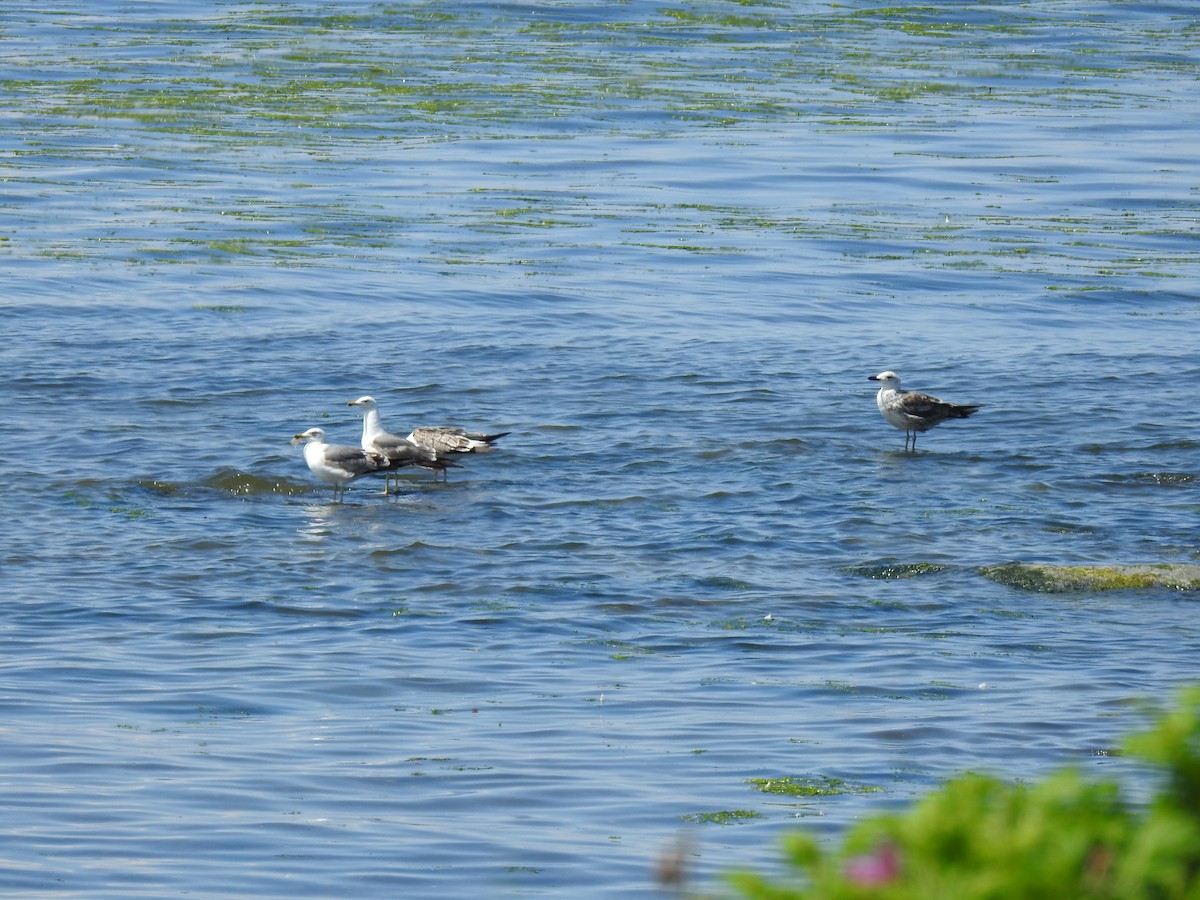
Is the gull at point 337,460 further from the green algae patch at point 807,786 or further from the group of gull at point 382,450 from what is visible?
the green algae patch at point 807,786

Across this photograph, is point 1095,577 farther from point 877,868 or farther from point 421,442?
point 877,868

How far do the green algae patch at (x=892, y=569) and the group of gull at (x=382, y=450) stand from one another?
437 centimetres

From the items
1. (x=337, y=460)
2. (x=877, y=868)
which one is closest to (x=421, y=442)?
(x=337, y=460)

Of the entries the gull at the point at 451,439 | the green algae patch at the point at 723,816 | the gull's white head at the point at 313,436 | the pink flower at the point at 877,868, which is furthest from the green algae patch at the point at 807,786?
the gull at the point at 451,439

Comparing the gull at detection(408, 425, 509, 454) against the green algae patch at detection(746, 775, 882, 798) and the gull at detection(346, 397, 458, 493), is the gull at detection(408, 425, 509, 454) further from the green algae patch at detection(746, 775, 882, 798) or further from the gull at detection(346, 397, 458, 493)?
the green algae patch at detection(746, 775, 882, 798)

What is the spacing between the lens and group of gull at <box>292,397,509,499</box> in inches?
566

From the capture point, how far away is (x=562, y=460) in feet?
49.9

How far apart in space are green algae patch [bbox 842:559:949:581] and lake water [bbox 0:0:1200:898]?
179 mm

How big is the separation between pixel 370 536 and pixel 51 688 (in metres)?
4.22

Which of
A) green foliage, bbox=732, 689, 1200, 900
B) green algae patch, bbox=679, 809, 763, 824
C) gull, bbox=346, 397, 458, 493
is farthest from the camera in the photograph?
gull, bbox=346, 397, 458, 493

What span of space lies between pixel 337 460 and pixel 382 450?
75 centimetres

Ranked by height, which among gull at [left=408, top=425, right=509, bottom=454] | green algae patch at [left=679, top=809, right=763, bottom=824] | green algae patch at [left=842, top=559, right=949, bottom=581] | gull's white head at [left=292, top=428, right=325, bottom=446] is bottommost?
green algae patch at [left=842, top=559, right=949, bottom=581]

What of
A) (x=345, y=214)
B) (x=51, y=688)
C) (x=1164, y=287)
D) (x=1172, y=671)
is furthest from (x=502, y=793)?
(x=345, y=214)

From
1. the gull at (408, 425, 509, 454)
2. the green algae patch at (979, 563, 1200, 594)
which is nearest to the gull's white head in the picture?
the gull at (408, 425, 509, 454)
